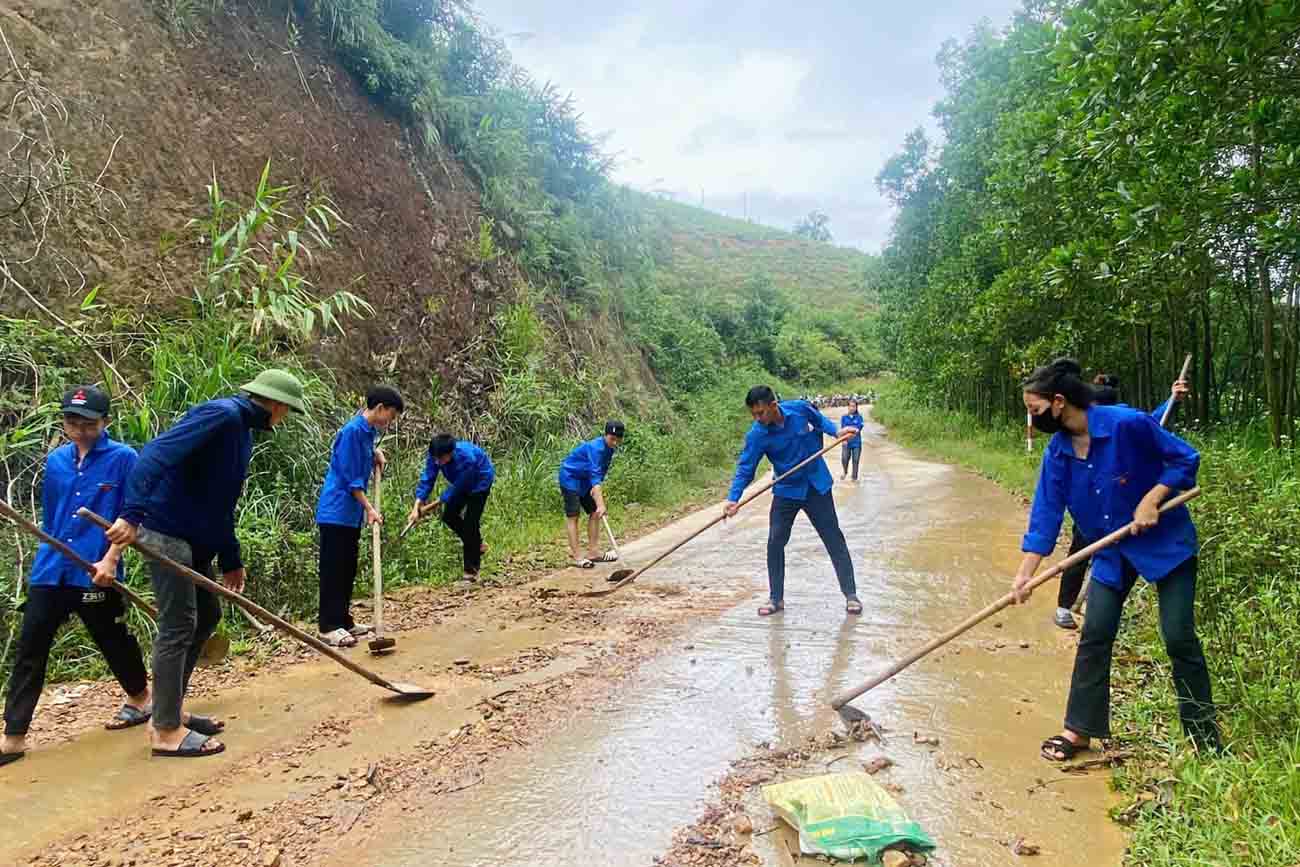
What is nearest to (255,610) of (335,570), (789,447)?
(335,570)

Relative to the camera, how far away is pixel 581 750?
3676mm

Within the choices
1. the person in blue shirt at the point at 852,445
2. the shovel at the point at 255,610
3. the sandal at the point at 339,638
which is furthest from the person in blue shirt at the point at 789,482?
the person in blue shirt at the point at 852,445

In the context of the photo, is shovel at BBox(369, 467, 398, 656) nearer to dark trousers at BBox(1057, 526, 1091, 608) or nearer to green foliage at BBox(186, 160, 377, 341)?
green foliage at BBox(186, 160, 377, 341)

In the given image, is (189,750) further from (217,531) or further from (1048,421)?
(1048,421)

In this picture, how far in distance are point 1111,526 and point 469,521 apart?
5.22 meters

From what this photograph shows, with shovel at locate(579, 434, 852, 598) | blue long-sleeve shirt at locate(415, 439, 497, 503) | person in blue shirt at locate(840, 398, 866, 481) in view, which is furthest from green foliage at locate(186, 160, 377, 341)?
person in blue shirt at locate(840, 398, 866, 481)

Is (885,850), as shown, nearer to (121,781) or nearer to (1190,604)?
(1190,604)

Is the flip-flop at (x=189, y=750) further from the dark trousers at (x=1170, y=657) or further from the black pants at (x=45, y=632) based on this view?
the dark trousers at (x=1170, y=657)

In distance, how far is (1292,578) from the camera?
4441 millimetres

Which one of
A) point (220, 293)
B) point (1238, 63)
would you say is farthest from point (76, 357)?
point (1238, 63)

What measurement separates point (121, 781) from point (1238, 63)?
6.91m

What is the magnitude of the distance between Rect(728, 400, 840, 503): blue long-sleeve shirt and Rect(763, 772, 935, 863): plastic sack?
128 inches

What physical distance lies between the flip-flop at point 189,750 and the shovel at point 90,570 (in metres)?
0.59

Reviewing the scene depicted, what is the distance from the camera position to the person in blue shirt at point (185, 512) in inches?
141
